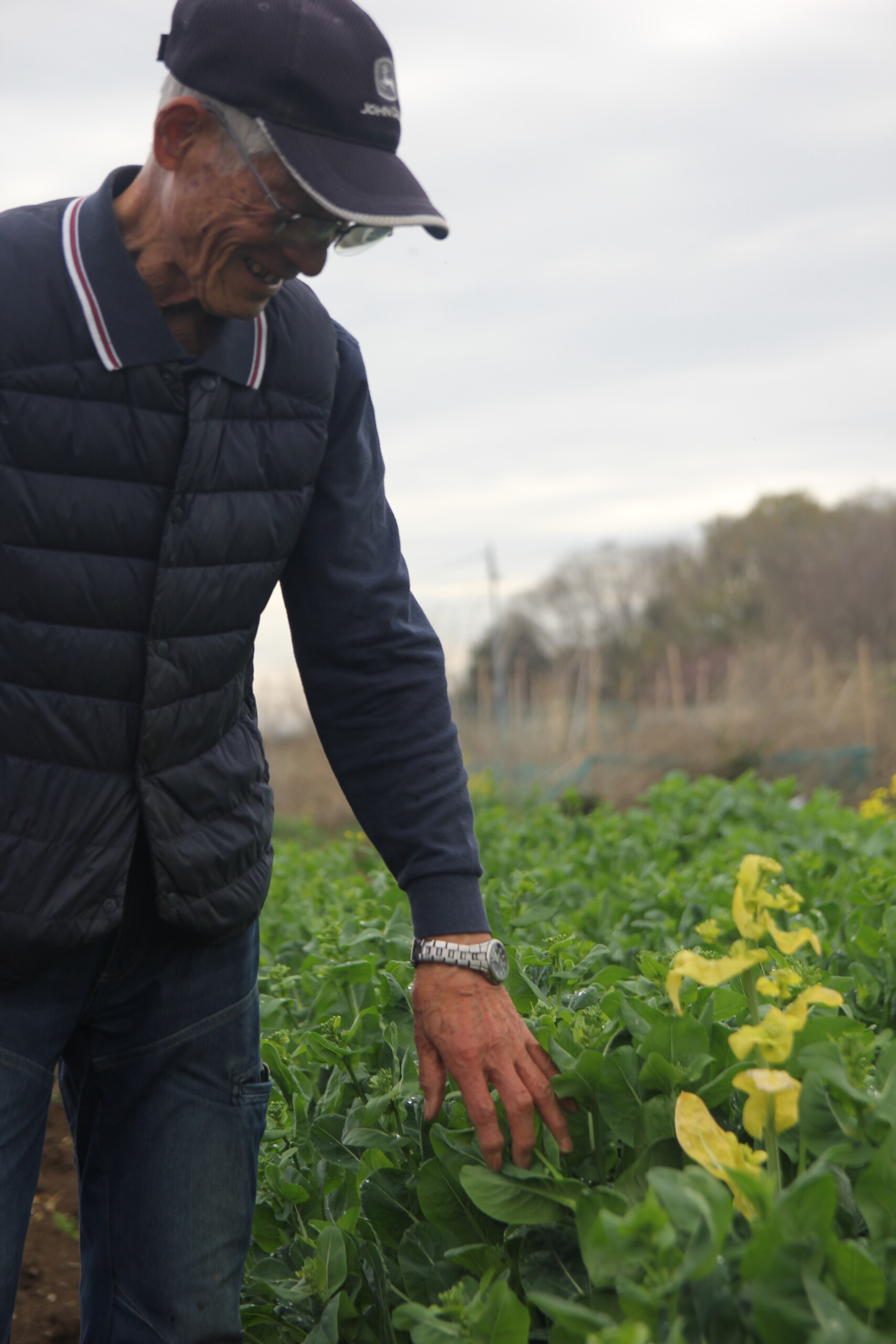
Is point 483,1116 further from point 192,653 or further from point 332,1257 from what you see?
point 192,653

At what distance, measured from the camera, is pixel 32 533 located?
5.62ft

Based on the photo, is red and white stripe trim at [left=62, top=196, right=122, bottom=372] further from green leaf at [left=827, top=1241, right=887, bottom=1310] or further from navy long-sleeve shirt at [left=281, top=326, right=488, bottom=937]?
green leaf at [left=827, top=1241, right=887, bottom=1310]

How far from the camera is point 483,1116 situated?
5.40 feet

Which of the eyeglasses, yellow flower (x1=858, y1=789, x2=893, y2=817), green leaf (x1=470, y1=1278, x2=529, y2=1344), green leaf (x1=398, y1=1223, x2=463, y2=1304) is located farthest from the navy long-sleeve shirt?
yellow flower (x1=858, y1=789, x2=893, y2=817)

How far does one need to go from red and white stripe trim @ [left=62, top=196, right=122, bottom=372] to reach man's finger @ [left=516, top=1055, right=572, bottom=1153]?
1.07 meters

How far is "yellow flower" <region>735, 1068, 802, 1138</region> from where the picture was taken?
4.31 ft

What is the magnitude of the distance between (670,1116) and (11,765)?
94cm

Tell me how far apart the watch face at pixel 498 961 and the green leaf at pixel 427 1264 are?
34cm

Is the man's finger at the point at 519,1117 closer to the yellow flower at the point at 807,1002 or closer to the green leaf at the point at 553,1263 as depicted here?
the green leaf at the point at 553,1263

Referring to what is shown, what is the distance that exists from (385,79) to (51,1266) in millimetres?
3202

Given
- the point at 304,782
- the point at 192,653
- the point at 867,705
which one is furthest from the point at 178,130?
the point at 304,782

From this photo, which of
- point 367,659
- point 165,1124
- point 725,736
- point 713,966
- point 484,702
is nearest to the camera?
point 713,966

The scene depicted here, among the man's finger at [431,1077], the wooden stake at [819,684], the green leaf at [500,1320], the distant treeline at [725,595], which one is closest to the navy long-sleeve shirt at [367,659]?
the man's finger at [431,1077]

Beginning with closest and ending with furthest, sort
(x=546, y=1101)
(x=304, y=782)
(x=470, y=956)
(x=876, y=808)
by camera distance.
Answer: (x=546, y=1101) → (x=470, y=956) → (x=876, y=808) → (x=304, y=782)
